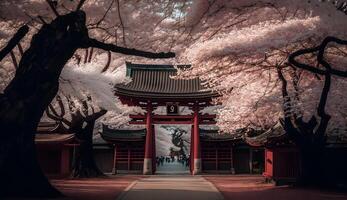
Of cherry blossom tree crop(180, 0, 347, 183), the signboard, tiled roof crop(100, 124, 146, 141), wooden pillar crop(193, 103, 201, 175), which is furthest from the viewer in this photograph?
tiled roof crop(100, 124, 146, 141)

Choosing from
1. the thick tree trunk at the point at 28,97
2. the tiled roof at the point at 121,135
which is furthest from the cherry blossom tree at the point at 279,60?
the tiled roof at the point at 121,135

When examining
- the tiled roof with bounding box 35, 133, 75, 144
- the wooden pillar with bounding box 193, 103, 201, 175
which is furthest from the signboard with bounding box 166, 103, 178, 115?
the tiled roof with bounding box 35, 133, 75, 144

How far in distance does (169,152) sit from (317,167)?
53191 mm

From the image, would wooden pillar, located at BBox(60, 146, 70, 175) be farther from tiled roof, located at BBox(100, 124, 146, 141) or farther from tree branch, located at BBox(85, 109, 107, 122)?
tiled roof, located at BBox(100, 124, 146, 141)

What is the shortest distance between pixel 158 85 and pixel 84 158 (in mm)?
10758

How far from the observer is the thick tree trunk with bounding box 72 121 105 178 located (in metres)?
26.8

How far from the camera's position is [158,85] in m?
35.7

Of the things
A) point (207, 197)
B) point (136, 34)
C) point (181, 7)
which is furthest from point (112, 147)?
point (181, 7)

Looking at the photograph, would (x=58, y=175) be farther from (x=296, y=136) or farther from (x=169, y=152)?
(x=169, y=152)

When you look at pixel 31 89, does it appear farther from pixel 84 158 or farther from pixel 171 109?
pixel 171 109

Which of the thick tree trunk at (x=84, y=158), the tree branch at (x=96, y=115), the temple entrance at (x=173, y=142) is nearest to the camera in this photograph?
the thick tree trunk at (x=84, y=158)

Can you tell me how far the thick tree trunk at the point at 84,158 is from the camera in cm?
2675

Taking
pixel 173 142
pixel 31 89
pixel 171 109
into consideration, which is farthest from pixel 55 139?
pixel 173 142

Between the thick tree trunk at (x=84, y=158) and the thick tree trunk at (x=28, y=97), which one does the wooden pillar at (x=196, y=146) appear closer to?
the thick tree trunk at (x=84, y=158)
